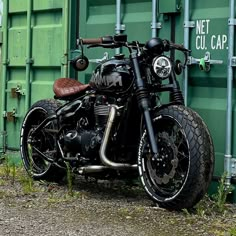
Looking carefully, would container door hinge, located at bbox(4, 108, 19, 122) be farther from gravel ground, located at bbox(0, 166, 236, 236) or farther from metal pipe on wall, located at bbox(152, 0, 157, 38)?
metal pipe on wall, located at bbox(152, 0, 157, 38)

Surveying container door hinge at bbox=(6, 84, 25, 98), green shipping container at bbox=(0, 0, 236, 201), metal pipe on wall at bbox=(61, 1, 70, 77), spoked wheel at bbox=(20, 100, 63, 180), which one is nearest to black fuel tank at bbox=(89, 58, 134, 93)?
green shipping container at bbox=(0, 0, 236, 201)

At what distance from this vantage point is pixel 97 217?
514 centimetres

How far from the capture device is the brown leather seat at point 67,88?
6211mm

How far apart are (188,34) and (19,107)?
103 inches

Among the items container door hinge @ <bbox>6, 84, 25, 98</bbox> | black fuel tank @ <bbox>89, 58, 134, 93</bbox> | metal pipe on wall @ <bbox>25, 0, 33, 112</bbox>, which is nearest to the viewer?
black fuel tank @ <bbox>89, 58, 134, 93</bbox>

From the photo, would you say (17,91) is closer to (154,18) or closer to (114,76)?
(154,18)

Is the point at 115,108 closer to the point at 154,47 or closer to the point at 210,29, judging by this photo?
the point at 154,47

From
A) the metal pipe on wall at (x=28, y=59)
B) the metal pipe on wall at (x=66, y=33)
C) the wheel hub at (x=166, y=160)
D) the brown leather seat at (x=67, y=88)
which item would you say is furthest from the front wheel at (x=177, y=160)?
the metal pipe on wall at (x=28, y=59)

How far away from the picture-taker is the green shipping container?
563 cm

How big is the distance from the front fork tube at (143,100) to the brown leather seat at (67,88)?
759 millimetres

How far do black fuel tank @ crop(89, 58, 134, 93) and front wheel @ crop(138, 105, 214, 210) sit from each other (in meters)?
0.44

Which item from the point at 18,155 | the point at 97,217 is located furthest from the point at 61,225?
the point at 18,155

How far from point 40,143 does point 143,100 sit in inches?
66.7

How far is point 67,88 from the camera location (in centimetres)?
632
